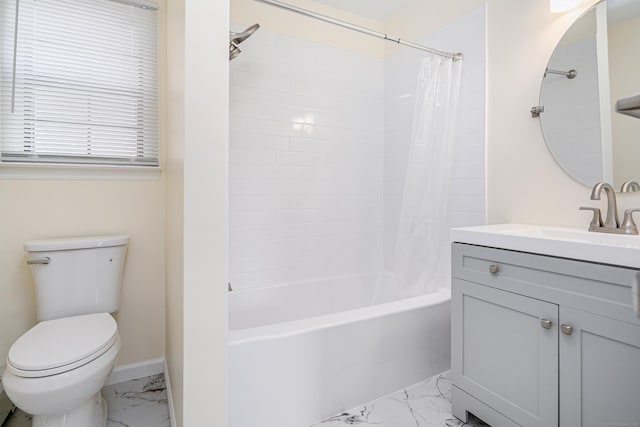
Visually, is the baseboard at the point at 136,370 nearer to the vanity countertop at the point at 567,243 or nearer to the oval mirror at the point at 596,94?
the vanity countertop at the point at 567,243

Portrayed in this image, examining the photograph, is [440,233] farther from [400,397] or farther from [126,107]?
[126,107]

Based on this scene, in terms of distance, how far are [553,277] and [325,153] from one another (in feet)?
5.76

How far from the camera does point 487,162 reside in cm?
198

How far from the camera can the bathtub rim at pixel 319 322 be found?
4.51 ft

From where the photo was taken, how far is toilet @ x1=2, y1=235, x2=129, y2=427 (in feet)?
3.85

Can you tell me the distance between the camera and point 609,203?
1.39 meters

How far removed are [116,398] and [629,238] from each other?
98.2 inches

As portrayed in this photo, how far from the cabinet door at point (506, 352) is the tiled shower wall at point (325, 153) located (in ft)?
2.53

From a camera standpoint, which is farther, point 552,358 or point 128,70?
point 128,70

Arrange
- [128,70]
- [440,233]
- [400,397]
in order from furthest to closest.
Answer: [440,233] < [128,70] < [400,397]

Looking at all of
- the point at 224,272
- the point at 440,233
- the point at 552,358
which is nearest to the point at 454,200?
the point at 440,233

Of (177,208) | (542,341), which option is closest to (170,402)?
(177,208)

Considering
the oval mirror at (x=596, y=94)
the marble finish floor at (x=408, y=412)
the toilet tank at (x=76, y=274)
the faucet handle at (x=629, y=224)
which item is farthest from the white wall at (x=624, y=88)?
the toilet tank at (x=76, y=274)

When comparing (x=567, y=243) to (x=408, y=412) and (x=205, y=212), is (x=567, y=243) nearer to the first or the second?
(x=408, y=412)
